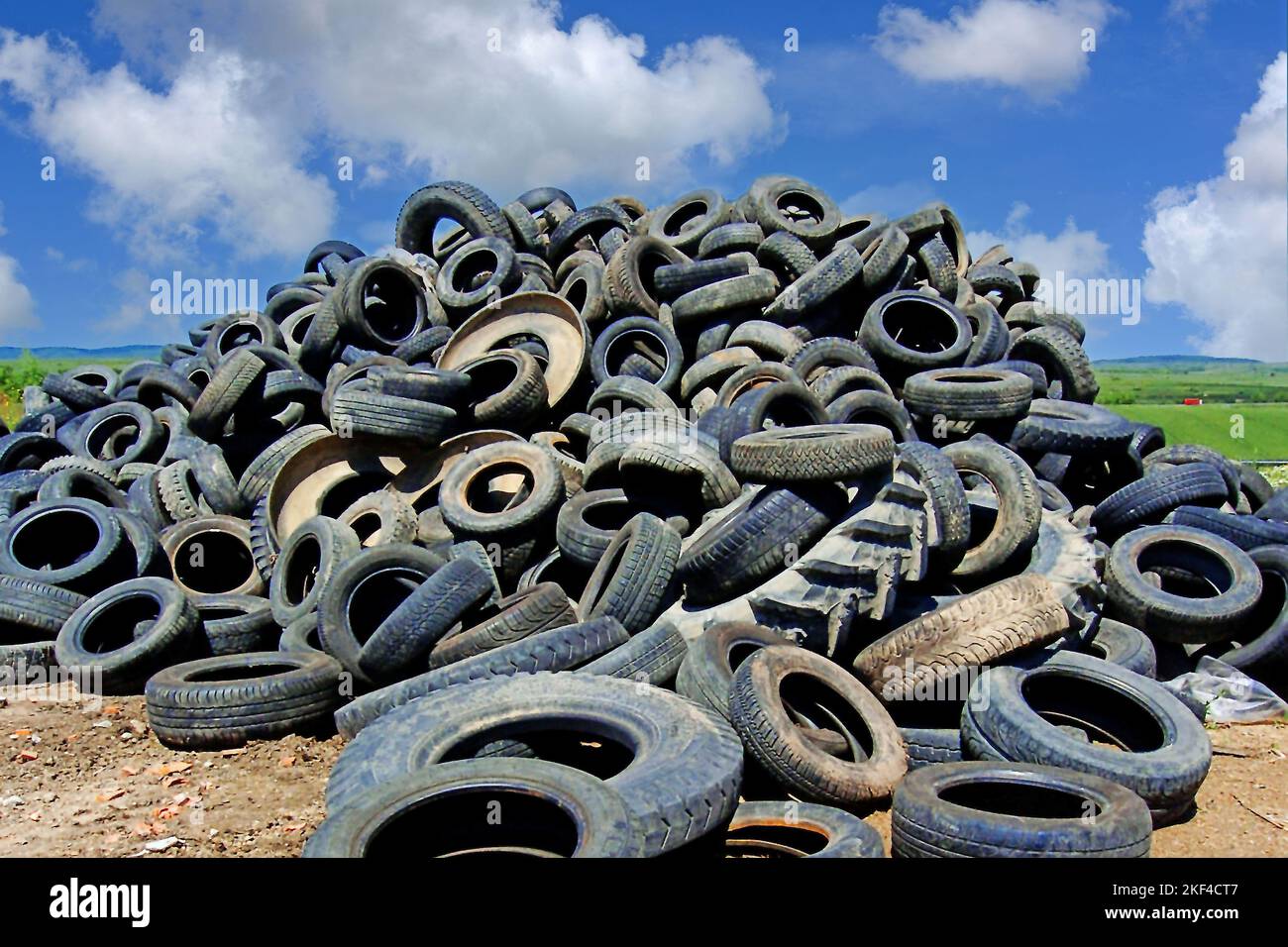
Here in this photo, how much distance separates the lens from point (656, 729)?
4.82m

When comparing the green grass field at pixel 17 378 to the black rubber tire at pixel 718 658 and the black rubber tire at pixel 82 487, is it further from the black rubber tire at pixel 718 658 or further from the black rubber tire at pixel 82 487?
the black rubber tire at pixel 718 658

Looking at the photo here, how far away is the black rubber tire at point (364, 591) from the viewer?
689 centimetres

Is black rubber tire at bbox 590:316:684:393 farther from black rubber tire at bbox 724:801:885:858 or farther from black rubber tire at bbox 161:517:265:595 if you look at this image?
black rubber tire at bbox 724:801:885:858

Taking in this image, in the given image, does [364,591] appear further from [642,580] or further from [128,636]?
[128,636]

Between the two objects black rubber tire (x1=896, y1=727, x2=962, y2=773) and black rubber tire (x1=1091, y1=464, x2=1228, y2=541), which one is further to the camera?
black rubber tire (x1=1091, y1=464, x2=1228, y2=541)

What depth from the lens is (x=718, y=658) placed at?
581 centimetres

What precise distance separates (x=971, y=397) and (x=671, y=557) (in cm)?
416

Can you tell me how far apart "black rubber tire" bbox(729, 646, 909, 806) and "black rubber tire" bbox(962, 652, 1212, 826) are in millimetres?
543

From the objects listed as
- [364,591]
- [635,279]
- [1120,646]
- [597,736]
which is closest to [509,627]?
[597,736]

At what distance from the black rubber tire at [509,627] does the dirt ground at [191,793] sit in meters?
1.06

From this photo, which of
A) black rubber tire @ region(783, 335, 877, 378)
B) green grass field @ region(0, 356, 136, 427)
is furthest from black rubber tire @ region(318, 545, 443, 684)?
green grass field @ region(0, 356, 136, 427)

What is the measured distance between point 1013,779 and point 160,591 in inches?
265

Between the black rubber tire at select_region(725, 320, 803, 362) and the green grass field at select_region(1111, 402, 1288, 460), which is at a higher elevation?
the black rubber tire at select_region(725, 320, 803, 362)

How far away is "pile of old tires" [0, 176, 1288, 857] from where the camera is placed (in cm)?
477
